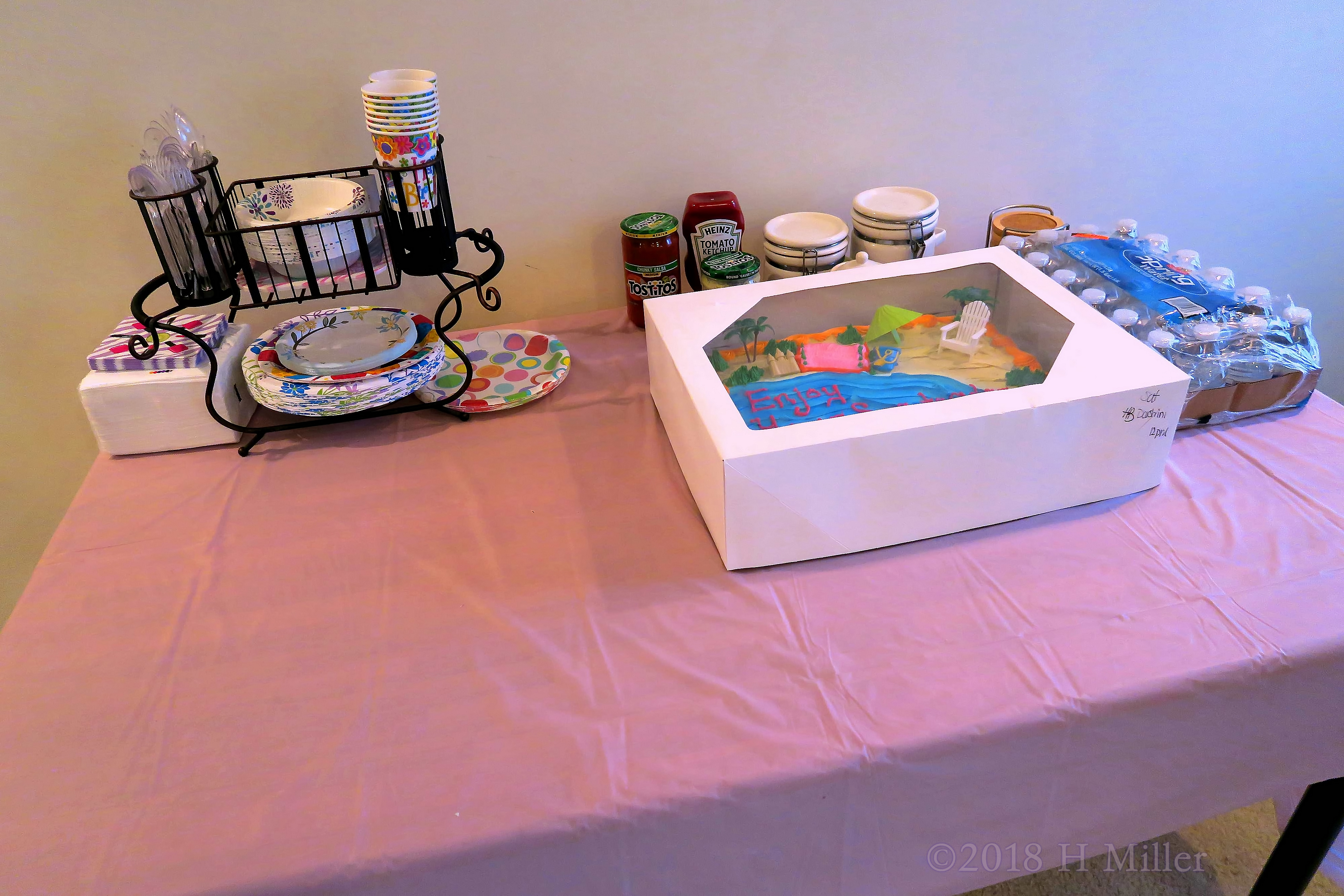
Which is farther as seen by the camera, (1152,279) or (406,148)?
(1152,279)

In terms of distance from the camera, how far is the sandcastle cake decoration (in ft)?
2.72

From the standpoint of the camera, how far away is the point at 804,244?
1127 mm

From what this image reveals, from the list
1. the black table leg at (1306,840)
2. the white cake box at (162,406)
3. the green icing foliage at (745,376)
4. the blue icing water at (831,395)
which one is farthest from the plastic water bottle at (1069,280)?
the white cake box at (162,406)

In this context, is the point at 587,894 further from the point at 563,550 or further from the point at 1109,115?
the point at 1109,115

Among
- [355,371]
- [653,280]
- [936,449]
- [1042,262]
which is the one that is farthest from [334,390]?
[1042,262]

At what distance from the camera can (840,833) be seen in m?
0.70

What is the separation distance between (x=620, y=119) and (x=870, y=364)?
0.57m

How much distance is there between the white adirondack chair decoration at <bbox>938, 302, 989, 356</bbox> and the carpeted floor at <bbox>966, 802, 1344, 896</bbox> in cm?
82

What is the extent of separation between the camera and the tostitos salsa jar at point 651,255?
3.86ft

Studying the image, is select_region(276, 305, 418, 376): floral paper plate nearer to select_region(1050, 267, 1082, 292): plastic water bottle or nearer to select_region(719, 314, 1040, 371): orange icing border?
select_region(719, 314, 1040, 371): orange icing border

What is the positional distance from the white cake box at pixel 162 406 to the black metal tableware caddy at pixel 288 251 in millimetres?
14

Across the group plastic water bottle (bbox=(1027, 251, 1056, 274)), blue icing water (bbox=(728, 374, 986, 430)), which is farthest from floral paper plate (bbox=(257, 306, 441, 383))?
plastic water bottle (bbox=(1027, 251, 1056, 274))

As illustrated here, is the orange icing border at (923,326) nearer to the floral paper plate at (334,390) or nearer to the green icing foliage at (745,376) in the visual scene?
the green icing foliage at (745,376)

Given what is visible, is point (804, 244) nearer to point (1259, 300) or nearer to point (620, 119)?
point (620, 119)
